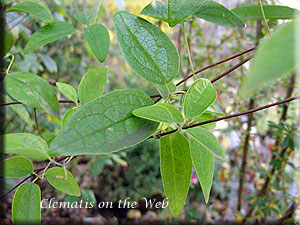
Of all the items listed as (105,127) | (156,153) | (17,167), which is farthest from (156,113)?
(156,153)

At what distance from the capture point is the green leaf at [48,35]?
0.81 ft

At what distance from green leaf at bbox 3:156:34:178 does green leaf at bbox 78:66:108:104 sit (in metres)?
0.07

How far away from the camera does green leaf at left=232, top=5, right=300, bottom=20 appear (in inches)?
8.6

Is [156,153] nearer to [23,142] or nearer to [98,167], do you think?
[98,167]

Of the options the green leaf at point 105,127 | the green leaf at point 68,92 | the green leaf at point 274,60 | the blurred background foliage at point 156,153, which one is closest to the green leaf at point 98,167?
the blurred background foliage at point 156,153

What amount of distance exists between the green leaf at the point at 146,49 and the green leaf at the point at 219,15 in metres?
0.06

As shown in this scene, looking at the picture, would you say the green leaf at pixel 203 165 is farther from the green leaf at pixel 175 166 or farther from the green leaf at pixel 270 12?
the green leaf at pixel 270 12

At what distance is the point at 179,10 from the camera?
6.8 inches

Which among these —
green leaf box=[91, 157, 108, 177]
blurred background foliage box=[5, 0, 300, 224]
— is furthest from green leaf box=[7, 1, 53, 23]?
green leaf box=[91, 157, 108, 177]

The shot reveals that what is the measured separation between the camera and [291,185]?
702 mm

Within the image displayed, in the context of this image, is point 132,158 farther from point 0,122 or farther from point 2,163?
point 2,163

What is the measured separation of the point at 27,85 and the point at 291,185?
718 mm

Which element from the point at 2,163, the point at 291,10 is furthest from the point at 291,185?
the point at 2,163

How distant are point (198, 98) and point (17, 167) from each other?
155mm
